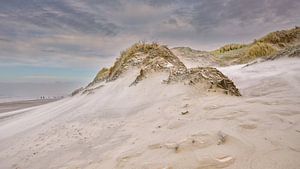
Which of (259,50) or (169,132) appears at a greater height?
(259,50)

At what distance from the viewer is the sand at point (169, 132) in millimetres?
3014

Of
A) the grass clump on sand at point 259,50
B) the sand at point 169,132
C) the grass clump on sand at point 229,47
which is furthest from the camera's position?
the grass clump on sand at point 229,47

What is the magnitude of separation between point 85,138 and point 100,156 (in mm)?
1064

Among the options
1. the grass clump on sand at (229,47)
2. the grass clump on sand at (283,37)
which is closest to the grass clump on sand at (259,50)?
the grass clump on sand at (283,37)

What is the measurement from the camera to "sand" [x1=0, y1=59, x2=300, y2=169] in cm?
301

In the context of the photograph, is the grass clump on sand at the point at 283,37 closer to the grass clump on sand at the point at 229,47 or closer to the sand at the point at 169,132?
the grass clump on sand at the point at 229,47

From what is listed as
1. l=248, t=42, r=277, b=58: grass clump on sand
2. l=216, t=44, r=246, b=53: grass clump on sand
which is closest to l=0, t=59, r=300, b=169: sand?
l=248, t=42, r=277, b=58: grass clump on sand

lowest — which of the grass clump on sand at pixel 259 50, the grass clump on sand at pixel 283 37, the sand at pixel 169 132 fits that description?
the sand at pixel 169 132

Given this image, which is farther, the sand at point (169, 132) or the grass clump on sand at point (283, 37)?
the grass clump on sand at point (283, 37)

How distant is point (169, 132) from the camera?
404cm

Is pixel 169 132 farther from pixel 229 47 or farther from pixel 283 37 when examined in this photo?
pixel 229 47

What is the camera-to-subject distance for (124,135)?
14.9ft

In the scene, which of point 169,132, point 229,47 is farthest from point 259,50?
point 169,132

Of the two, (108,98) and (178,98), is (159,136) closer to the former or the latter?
(178,98)
